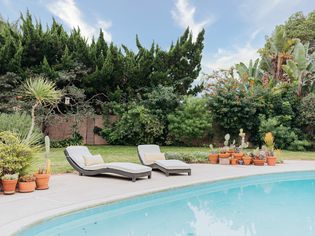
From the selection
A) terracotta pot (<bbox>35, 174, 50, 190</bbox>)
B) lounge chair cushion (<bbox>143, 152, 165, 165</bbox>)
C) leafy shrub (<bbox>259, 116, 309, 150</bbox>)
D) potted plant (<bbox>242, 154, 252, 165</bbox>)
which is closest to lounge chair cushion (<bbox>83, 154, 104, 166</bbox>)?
lounge chair cushion (<bbox>143, 152, 165, 165</bbox>)

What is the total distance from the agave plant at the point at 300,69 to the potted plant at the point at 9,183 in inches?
774

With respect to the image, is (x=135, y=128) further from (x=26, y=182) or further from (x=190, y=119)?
(x=26, y=182)

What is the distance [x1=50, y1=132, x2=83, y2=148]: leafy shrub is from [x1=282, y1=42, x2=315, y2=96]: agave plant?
1565 centimetres

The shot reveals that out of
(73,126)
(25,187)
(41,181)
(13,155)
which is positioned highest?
(73,126)

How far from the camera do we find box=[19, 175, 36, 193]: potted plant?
6.98 m

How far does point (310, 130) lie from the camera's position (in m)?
21.2

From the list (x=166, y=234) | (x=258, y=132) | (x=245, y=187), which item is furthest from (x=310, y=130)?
(x=166, y=234)

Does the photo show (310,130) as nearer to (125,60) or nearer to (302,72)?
(302,72)

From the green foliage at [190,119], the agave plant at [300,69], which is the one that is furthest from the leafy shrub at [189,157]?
the agave plant at [300,69]

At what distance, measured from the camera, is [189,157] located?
13375 mm

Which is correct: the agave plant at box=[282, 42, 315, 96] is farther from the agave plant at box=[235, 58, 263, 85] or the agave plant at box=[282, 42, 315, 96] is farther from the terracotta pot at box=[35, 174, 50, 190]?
the terracotta pot at box=[35, 174, 50, 190]

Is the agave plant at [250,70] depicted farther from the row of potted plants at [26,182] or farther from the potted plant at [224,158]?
the row of potted plants at [26,182]

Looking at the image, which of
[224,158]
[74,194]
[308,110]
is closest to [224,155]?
[224,158]

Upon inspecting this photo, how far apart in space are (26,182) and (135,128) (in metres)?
12.4
